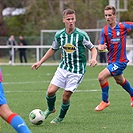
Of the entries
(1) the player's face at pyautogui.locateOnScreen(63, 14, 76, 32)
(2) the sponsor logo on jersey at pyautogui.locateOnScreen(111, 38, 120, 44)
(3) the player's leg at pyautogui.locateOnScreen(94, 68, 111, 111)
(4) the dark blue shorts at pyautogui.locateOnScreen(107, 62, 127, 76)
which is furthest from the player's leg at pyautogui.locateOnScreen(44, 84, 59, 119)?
(2) the sponsor logo on jersey at pyautogui.locateOnScreen(111, 38, 120, 44)

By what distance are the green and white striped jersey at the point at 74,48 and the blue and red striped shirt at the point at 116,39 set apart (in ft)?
A: 6.25

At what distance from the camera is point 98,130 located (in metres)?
9.05

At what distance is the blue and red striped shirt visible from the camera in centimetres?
1164

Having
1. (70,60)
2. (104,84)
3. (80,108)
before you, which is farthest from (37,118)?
(104,84)

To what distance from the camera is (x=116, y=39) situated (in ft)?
38.3

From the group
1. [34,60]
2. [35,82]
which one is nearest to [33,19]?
[34,60]

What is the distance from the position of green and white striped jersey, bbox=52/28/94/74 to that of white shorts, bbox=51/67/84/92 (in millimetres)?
70

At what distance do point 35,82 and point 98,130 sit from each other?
31.7 ft

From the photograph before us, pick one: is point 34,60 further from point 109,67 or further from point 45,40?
point 109,67

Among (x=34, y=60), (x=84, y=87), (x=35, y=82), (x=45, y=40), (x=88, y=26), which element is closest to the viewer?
(x=84, y=87)

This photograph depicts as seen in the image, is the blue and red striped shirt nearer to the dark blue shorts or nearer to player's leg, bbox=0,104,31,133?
the dark blue shorts

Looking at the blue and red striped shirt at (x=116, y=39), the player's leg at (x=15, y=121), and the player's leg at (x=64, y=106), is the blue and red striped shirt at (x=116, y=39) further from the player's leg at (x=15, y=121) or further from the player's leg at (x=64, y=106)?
the player's leg at (x=15, y=121)

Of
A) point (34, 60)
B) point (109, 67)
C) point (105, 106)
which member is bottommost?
point (34, 60)

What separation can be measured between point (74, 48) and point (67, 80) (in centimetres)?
55
